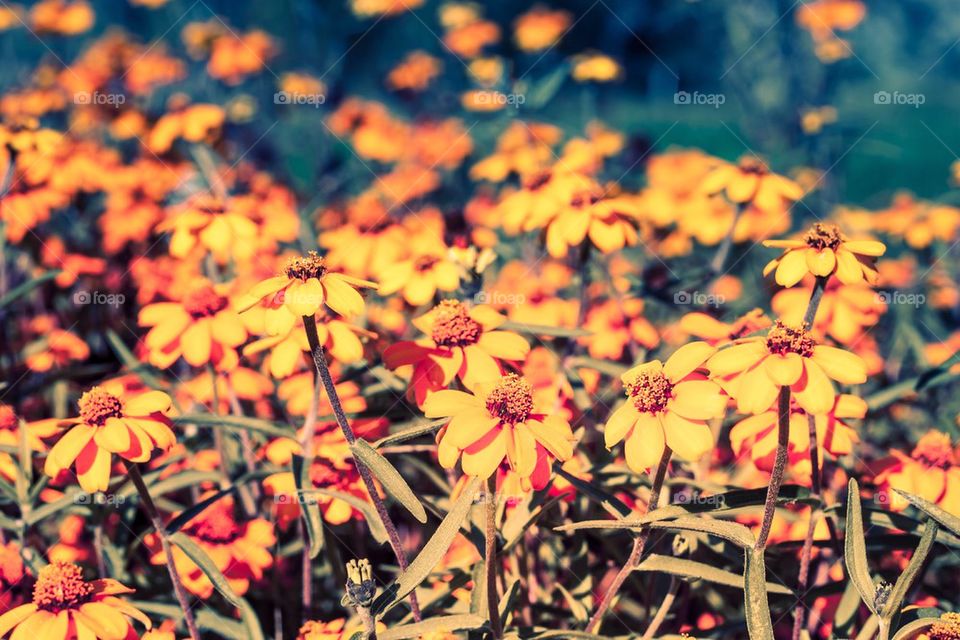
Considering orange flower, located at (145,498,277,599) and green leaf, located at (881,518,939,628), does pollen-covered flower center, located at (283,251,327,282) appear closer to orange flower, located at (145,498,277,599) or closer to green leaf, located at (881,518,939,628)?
orange flower, located at (145,498,277,599)

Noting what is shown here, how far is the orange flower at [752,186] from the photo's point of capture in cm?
228

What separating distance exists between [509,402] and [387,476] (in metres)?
0.21

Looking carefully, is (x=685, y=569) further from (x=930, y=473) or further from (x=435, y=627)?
(x=930, y=473)

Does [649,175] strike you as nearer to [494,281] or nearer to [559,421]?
[494,281]

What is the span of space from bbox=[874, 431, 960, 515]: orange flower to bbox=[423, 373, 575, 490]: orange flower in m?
0.71

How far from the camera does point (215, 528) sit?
5.46 feet

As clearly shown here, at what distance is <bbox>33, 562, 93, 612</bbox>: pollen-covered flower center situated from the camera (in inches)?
51.8

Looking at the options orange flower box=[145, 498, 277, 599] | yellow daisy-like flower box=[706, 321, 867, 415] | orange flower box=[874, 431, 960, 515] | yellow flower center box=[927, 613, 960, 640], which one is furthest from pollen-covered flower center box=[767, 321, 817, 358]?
orange flower box=[145, 498, 277, 599]

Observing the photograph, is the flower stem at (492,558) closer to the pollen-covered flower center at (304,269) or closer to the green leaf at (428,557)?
the green leaf at (428,557)

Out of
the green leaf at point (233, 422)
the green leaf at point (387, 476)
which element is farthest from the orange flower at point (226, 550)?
the green leaf at point (387, 476)

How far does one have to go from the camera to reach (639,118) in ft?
27.3

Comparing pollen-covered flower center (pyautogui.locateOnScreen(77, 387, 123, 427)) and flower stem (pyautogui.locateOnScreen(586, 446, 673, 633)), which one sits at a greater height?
pollen-covered flower center (pyautogui.locateOnScreen(77, 387, 123, 427))

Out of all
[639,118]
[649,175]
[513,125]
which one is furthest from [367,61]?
[649,175]

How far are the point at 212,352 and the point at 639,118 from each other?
7083mm
